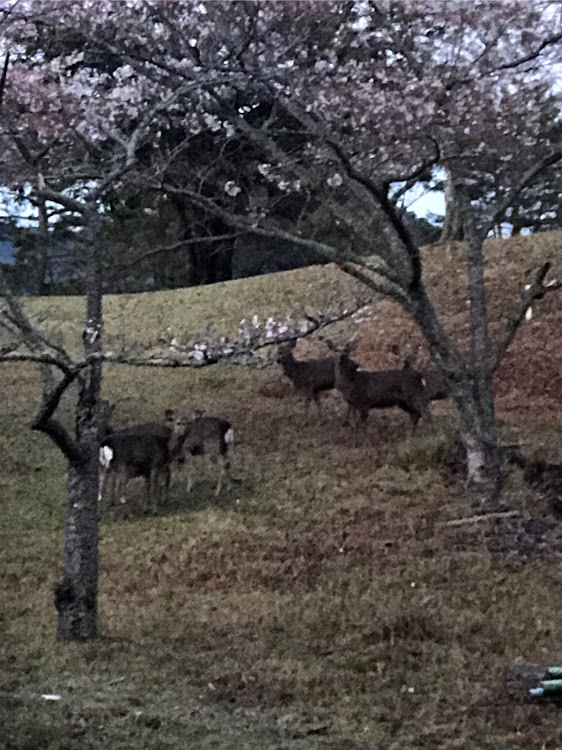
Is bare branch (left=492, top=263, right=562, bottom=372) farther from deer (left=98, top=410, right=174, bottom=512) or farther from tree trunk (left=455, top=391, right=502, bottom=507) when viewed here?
deer (left=98, top=410, right=174, bottom=512)

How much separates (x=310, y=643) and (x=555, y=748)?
243 centimetres

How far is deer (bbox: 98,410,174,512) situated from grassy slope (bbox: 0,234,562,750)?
1.31 ft

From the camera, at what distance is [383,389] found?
14.1m

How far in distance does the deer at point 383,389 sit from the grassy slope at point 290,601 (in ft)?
1.42

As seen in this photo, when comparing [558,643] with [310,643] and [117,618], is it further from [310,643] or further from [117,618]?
[117,618]

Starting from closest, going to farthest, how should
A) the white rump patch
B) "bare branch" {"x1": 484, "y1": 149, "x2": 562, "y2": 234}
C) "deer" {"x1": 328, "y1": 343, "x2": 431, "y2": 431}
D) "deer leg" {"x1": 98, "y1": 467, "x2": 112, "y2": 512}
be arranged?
"bare branch" {"x1": 484, "y1": 149, "x2": 562, "y2": 234}, the white rump patch, "deer leg" {"x1": 98, "y1": 467, "x2": 112, "y2": 512}, "deer" {"x1": 328, "y1": 343, "x2": 431, "y2": 431}

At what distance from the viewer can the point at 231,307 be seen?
2228 cm

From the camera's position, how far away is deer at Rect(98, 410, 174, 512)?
11.9m

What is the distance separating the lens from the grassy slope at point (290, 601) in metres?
5.78

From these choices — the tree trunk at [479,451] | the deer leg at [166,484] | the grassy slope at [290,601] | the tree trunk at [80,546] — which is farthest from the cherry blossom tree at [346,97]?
the tree trunk at [80,546]

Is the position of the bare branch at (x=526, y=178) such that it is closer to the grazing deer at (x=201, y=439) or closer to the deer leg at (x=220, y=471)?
the grazing deer at (x=201, y=439)

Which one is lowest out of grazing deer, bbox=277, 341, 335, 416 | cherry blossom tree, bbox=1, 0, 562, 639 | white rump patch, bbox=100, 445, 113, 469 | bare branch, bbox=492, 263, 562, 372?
white rump patch, bbox=100, 445, 113, 469

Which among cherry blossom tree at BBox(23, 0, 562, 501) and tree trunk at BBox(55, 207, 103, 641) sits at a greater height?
cherry blossom tree at BBox(23, 0, 562, 501)

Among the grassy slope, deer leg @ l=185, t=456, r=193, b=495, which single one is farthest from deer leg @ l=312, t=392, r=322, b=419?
deer leg @ l=185, t=456, r=193, b=495
